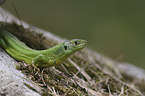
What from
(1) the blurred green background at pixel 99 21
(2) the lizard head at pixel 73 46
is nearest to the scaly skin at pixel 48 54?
(2) the lizard head at pixel 73 46

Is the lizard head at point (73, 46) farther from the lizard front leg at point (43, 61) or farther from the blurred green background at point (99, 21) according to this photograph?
the blurred green background at point (99, 21)

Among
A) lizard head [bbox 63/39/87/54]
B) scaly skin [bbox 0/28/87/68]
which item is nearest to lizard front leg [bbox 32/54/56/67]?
scaly skin [bbox 0/28/87/68]

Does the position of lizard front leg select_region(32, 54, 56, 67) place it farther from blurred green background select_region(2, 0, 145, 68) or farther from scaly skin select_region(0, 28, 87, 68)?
blurred green background select_region(2, 0, 145, 68)

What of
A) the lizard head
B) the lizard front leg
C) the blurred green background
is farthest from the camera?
the blurred green background

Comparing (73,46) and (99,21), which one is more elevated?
(99,21)

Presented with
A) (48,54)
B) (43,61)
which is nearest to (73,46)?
(48,54)

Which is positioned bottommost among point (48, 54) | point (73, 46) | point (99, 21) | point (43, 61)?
point (43, 61)

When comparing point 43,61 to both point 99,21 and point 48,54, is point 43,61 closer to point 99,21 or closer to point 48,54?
point 48,54

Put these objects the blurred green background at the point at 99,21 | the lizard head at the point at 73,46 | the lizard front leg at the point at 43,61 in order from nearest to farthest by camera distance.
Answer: the lizard front leg at the point at 43,61 → the lizard head at the point at 73,46 → the blurred green background at the point at 99,21

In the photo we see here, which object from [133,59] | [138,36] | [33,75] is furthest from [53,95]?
[138,36]
